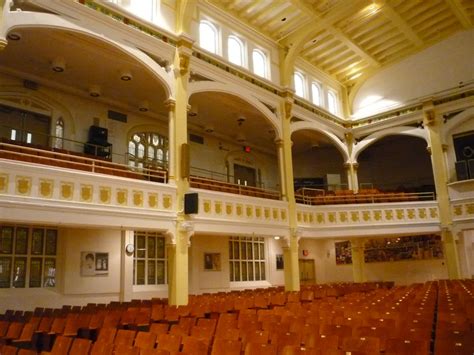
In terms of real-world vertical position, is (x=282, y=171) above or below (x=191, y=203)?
above

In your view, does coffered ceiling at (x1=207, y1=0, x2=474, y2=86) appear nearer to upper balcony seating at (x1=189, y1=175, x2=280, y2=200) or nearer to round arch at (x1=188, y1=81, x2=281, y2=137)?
round arch at (x1=188, y1=81, x2=281, y2=137)

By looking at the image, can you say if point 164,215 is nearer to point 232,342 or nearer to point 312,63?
point 232,342

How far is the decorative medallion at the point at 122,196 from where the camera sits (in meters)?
10.0

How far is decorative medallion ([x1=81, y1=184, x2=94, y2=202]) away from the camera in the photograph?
369 inches

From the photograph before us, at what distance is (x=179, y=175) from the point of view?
11.4 meters

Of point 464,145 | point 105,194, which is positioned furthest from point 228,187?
point 464,145

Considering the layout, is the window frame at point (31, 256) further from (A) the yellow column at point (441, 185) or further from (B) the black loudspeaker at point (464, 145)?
(B) the black loudspeaker at point (464, 145)

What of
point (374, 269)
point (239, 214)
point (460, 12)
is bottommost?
point (374, 269)

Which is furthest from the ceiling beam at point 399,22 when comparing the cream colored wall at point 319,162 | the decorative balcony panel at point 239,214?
the decorative balcony panel at point 239,214

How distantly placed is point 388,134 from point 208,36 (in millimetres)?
9410

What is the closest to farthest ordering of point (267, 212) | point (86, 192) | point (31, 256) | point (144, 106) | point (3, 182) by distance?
1. point (3, 182)
2. point (86, 192)
3. point (31, 256)
4. point (267, 212)
5. point (144, 106)

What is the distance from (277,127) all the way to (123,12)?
679 cm

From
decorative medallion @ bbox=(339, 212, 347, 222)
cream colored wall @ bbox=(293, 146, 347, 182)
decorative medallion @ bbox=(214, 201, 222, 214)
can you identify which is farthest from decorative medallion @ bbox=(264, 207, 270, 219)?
cream colored wall @ bbox=(293, 146, 347, 182)

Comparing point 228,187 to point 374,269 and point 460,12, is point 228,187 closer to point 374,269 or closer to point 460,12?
point 374,269
